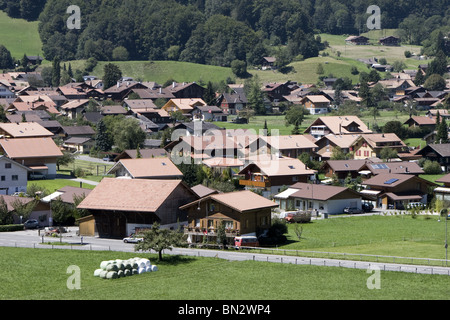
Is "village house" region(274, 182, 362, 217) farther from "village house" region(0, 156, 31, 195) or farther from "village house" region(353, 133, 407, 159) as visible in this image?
"village house" region(353, 133, 407, 159)

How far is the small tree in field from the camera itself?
142ft

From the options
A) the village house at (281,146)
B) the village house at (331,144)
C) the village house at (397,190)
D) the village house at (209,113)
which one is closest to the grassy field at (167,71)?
the village house at (209,113)

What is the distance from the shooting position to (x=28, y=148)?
75.4m

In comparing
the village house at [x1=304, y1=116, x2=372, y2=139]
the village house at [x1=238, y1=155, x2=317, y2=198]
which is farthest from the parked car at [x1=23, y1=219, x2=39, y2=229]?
the village house at [x1=304, y1=116, x2=372, y2=139]

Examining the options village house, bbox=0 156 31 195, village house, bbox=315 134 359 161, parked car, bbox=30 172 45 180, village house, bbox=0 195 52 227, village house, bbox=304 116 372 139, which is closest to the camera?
village house, bbox=0 195 52 227

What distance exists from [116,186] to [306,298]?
74.1 ft

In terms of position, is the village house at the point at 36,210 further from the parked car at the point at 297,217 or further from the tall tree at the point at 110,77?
the tall tree at the point at 110,77

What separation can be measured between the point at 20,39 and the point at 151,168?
13185 centimetres

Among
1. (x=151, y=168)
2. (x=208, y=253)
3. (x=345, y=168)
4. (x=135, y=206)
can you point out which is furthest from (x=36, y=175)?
(x=208, y=253)

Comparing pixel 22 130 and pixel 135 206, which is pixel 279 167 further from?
pixel 22 130

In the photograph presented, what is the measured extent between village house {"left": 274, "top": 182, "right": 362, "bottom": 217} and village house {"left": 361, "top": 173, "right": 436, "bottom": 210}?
8.59ft

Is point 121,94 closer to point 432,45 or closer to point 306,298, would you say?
point 432,45

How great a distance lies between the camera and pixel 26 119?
337 ft

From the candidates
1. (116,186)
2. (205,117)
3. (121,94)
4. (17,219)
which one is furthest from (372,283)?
(121,94)
